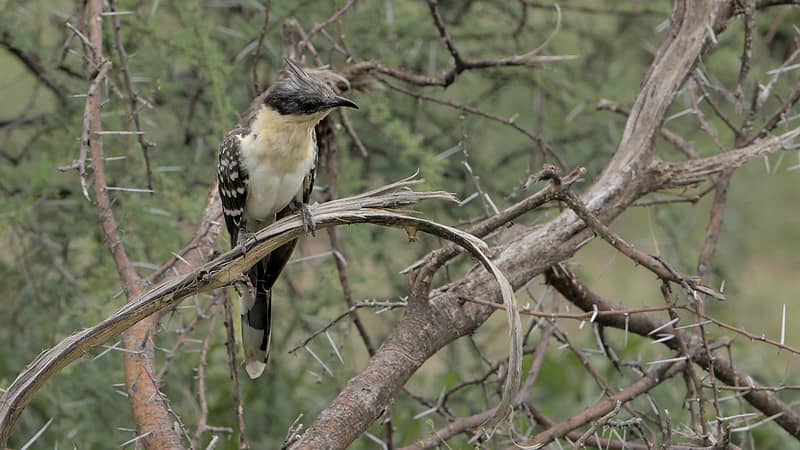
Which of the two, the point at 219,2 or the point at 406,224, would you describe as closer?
the point at 406,224

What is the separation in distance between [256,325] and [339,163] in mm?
1282

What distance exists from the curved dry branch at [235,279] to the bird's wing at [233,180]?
0.57 meters

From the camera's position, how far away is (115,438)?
179 inches

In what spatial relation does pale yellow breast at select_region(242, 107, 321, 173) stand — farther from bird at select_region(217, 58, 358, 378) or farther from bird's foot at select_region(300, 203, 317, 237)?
bird's foot at select_region(300, 203, 317, 237)

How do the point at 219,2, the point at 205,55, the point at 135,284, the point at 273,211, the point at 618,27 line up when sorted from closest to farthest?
the point at 135,284 < the point at 273,211 < the point at 205,55 < the point at 219,2 < the point at 618,27

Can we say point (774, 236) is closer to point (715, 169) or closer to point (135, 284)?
point (715, 169)

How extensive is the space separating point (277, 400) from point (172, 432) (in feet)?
8.66

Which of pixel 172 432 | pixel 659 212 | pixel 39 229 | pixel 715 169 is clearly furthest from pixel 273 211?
pixel 659 212

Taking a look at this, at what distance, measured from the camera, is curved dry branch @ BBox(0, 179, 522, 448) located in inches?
89.1

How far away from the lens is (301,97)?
296 cm

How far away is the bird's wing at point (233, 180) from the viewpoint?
10.1 feet

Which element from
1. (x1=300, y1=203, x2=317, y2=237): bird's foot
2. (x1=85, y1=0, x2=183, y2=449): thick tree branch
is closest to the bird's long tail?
(x1=85, y1=0, x2=183, y2=449): thick tree branch

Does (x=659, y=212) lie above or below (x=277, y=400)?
above

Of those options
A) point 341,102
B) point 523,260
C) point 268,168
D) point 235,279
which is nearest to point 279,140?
point 268,168
